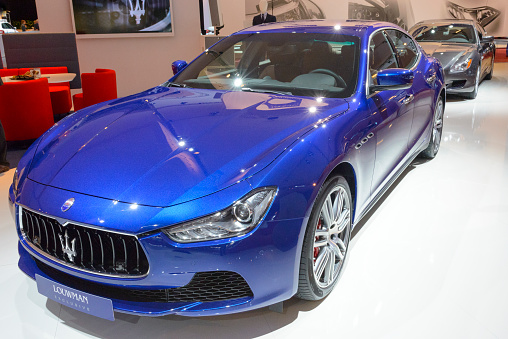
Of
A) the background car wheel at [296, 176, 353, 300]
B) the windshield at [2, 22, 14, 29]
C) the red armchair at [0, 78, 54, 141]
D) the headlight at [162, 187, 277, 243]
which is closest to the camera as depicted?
the headlight at [162, 187, 277, 243]

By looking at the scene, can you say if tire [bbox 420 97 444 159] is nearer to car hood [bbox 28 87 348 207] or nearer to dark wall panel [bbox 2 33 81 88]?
car hood [bbox 28 87 348 207]

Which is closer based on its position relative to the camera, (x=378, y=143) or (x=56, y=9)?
(x=378, y=143)

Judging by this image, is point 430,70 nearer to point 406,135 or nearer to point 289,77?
point 406,135

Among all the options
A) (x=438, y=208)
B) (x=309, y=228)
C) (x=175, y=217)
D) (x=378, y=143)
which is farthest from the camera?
(x=438, y=208)

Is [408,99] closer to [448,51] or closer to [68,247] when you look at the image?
[68,247]

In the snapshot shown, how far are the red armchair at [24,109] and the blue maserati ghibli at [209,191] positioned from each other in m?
2.47

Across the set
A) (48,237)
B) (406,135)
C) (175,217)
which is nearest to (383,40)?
(406,135)

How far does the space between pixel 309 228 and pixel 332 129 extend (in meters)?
0.46

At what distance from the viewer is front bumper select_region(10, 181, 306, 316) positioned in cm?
146

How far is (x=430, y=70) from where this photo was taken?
347cm

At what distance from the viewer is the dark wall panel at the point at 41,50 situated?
246 inches

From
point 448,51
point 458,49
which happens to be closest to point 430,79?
point 448,51

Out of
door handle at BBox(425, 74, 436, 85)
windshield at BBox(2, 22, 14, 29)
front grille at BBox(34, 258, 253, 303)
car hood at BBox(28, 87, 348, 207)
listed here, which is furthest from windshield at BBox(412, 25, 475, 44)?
windshield at BBox(2, 22, 14, 29)

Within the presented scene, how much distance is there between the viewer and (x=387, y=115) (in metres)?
2.43
